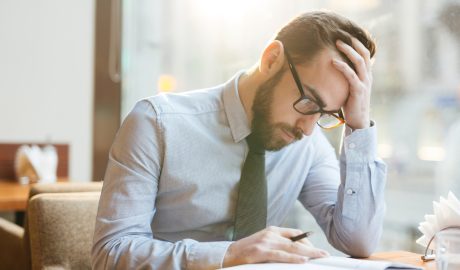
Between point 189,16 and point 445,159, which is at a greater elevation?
point 189,16

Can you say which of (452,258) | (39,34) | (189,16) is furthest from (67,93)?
(452,258)

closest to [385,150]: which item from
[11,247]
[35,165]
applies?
[11,247]

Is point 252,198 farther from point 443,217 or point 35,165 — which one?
point 35,165

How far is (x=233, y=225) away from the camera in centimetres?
111

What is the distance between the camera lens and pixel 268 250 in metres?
0.78

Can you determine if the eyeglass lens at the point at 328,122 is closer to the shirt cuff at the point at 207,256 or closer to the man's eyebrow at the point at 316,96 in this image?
the man's eyebrow at the point at 316,96

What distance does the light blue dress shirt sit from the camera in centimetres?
93

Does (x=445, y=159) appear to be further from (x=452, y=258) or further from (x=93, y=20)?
(x=93, y=20)

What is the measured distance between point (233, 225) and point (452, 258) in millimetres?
542

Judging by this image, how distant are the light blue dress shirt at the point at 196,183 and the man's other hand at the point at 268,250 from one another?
0.10m

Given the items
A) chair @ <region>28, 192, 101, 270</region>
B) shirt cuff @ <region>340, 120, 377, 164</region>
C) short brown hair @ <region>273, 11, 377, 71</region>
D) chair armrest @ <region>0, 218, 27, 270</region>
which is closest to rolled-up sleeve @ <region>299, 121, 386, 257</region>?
shirt cuff @ <region>340, 120, 377, 164</region>

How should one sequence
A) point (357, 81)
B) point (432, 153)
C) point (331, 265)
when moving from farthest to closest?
point (432, 153) → point (357, 81) → point (331, 265)

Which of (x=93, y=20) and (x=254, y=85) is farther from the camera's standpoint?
(x=93, y=20)

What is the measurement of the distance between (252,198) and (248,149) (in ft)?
0.49
